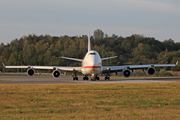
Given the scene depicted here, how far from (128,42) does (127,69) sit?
449 ft

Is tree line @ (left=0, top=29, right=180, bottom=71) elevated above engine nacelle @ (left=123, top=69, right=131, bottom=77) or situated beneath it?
elevated above

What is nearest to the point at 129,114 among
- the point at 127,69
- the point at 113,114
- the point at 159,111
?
the point at 113,114

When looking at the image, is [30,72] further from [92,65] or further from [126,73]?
[126,73]

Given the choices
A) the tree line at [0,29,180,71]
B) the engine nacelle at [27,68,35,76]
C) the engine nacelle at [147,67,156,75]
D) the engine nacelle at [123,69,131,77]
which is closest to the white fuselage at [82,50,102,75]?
the engine nacelle at [123,69,131,77]

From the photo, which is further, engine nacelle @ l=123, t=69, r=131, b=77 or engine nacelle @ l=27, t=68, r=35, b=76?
engine nacelle @ l=27, t=68, r=35, b=76

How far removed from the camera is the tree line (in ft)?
430

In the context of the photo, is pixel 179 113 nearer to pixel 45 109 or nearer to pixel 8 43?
pixel 45 109

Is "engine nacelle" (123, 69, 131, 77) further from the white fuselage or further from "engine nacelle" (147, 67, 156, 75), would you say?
the white fuselage

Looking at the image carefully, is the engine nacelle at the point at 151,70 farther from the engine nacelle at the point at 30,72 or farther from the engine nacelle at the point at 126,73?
the engine nacelle at the point at 30,72

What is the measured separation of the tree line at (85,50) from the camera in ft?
430

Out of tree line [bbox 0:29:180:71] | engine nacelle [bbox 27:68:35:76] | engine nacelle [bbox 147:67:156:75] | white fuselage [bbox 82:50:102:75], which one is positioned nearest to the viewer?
white fuselage [bbox 82:50:102:75]

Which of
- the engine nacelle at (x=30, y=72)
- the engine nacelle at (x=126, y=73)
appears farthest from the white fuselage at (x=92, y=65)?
the engine nacelle at (x=30, y=72)

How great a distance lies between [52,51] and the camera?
13862 cm

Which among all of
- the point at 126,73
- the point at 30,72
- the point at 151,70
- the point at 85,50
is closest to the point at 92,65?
the point at 126,73
